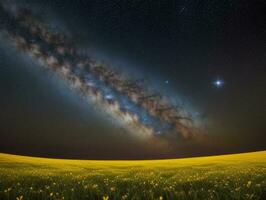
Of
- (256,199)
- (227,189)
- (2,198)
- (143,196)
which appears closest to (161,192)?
(143,196)

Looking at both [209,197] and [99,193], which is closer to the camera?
[209,197]

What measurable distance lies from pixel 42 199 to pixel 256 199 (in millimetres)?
6352

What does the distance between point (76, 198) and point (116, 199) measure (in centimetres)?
126

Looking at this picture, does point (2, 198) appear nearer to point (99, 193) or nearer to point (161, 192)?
point (99, 193)

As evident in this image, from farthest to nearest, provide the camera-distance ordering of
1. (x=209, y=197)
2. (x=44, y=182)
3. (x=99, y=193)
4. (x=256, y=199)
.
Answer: (x=44, y=182)
(x=99, y=193)
(x=209, y=197)
(x=256, y=199)

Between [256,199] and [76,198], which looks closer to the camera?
[256,199]

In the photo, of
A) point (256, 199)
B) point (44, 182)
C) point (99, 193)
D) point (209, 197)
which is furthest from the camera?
point (44, 182)

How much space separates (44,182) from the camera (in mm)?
12844

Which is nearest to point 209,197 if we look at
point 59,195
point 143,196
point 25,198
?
point 143,196

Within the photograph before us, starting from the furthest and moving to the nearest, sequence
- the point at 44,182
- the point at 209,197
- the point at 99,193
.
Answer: the point at 44,182 < the point at 99,193 < the point at 209,197

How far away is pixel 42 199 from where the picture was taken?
8.26 meters

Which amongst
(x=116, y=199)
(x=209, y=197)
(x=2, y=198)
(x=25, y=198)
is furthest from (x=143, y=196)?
(x=2, y=198)

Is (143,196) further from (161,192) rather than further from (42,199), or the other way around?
(42,199)

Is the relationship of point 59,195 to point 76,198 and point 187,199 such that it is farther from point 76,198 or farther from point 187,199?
point 187,199
